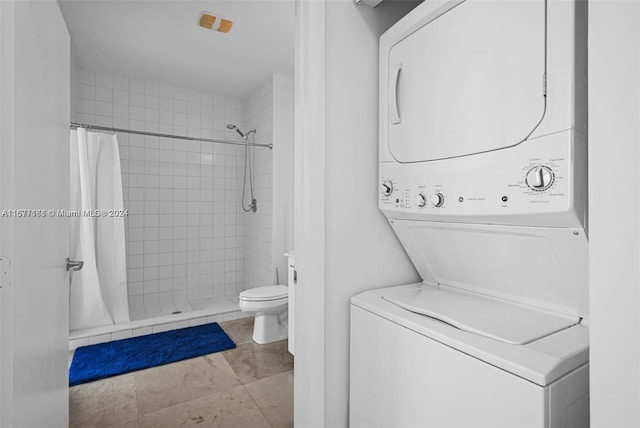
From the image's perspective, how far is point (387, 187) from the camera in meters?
1.26

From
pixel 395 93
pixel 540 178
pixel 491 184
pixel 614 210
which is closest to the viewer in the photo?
pixel 614 210

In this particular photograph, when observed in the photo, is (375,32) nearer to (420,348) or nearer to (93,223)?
(420,348)

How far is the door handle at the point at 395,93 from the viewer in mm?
1204

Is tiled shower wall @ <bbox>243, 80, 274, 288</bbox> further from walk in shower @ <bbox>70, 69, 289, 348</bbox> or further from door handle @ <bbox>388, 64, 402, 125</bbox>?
door handle @ <bbox>388, 64, 402, 125</bbox>

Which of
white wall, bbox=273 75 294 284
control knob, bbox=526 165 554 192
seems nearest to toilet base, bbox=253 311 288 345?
white wall, bbox=273 75 294 284

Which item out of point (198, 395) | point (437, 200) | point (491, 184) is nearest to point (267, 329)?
point (198, 395)

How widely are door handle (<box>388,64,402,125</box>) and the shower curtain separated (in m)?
2.54

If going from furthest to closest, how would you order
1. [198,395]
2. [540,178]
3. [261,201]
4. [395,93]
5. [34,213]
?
[261,201], [198,395], [395,93], [34,213], [540,178]

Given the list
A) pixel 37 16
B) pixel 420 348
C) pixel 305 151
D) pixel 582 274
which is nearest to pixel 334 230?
pixel 305 151

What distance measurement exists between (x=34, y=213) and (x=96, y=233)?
7.25 feet

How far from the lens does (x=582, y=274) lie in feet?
2.85

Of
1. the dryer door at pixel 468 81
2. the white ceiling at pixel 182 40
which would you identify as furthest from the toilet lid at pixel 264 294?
the white ceiling at pixel 182 40

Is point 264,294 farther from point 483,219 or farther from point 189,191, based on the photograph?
point 483,219

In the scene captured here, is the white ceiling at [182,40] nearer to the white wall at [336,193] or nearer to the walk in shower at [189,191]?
the walk in shower at [189,191]
